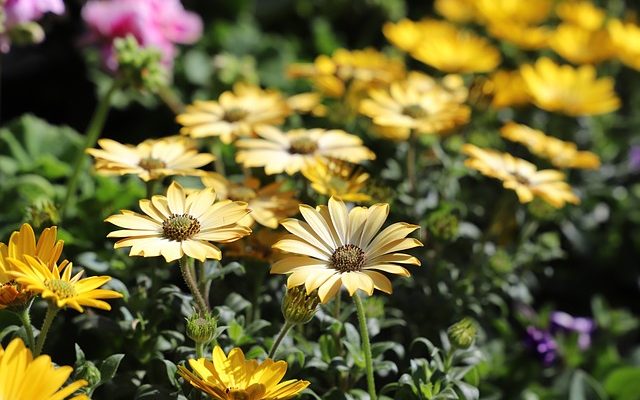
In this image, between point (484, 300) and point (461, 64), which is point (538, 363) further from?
point (461, 64)

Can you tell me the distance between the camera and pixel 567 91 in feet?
9.29

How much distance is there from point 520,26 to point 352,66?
3.02ft

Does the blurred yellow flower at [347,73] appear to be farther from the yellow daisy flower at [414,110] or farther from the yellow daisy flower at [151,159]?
the yellow daisy flower at [151,159]

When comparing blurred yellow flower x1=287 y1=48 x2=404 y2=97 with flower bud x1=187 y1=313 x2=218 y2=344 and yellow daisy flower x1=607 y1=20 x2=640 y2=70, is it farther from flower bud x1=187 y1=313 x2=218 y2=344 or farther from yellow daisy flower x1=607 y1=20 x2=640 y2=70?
flower bud x1=187 y1=313 x2=218 y2=344

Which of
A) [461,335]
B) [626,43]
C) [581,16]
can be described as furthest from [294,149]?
[581,16]

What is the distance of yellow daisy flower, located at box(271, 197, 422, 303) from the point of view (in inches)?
59.1

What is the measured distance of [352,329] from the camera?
5.77 feet

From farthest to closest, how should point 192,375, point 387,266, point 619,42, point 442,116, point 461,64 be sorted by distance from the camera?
point 619,42
point 461,64
point 442,116
point 387,266
point 192,375

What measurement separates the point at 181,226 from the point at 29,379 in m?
0.42

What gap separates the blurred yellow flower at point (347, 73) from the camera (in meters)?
2.51

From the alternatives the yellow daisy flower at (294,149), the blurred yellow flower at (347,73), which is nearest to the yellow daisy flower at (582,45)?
the blurred yellow flower at (347,73)

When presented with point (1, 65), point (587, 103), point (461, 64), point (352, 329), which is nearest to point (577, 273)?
point (587, 103)

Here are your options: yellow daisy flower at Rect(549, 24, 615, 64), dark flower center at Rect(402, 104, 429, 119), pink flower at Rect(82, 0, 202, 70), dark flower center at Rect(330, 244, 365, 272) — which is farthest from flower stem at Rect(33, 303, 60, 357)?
yellow daisy flower at Rect(549, 24, 615, 64)

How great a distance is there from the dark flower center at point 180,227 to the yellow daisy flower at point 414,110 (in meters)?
0.72
